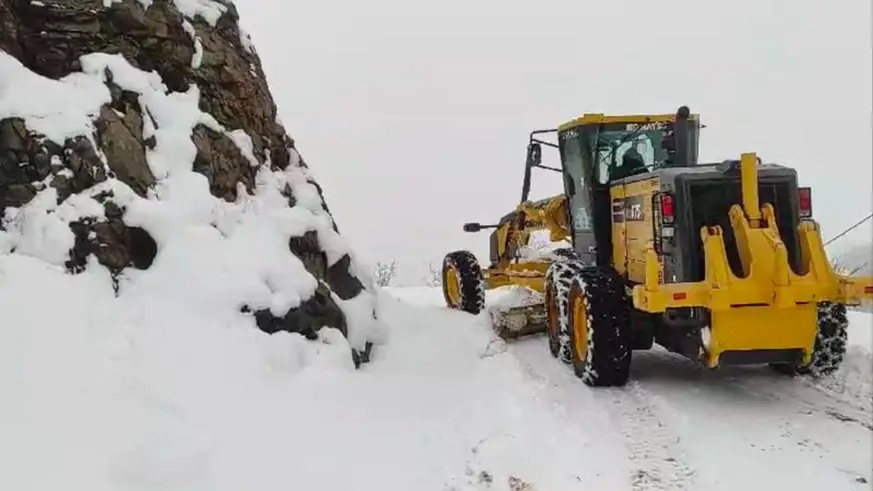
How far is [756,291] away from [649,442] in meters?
1.41

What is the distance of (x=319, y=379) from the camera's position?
5500 mm

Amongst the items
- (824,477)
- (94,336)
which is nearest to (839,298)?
(824,477)

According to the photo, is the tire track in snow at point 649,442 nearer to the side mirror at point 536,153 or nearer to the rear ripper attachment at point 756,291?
the rear ripper attachment at point 756,291

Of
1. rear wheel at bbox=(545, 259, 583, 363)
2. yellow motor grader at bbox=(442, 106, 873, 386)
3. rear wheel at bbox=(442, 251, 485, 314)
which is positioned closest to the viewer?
yellow motor grader at bbox=(442, 106, 873, 386)

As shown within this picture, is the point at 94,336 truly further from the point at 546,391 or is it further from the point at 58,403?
the point at 546,391

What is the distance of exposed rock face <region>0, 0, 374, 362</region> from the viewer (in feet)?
18.1

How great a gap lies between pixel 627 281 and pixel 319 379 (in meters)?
3.38

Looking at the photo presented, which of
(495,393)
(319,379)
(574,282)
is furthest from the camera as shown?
(574,282)

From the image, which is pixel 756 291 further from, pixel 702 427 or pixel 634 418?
pixel 634 418

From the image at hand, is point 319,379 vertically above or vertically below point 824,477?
above

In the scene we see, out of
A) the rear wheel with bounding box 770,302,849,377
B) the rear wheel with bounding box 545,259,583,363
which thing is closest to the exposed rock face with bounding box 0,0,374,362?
the rear wheel with bounding box 545,259,583,363

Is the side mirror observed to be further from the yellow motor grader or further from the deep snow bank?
the deep snow bank

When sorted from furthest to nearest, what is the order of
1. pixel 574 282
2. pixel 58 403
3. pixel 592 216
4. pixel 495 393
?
pixel 592 216
pixel 574 282
pixel 495 393
pixel 58 403

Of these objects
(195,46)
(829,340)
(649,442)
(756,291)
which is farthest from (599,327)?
(195,46)
